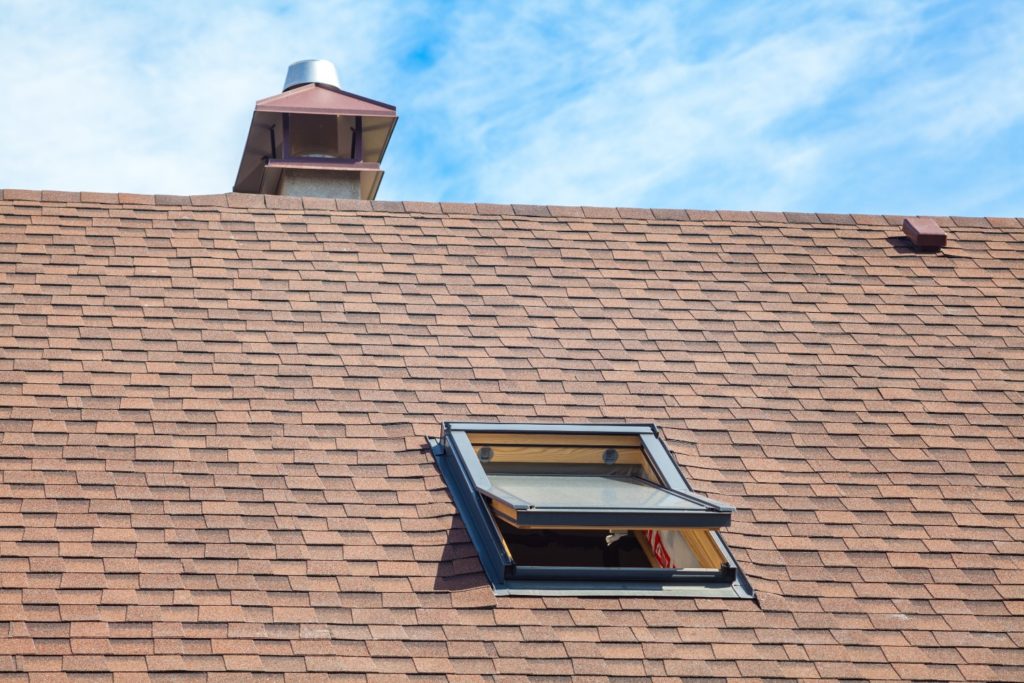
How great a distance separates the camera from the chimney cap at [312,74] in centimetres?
1395

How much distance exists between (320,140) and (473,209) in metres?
3.91

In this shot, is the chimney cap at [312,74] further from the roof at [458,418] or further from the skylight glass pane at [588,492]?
the skylight glass pane at [588,492]

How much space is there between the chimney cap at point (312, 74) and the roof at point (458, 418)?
4268 mm

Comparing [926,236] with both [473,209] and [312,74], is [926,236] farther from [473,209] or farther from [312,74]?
[312,74]

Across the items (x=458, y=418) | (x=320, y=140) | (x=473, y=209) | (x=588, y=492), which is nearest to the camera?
(x=588, y=492)

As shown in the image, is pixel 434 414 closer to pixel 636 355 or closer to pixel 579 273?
pixel 636 355

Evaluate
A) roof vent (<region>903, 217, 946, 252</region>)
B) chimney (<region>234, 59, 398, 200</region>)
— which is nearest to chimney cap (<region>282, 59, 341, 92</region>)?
chimney (<region>234, 59, 398, 200</region>)

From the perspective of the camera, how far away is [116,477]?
712cm

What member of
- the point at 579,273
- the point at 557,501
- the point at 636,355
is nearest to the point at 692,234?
the point at 579,273

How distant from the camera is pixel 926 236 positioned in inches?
412

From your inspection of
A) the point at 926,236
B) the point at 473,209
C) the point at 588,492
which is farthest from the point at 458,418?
the point at 926,236

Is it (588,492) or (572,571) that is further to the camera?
(588,492)

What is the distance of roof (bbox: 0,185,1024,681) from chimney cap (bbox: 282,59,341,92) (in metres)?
4.27

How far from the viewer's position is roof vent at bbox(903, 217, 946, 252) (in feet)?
34.4
